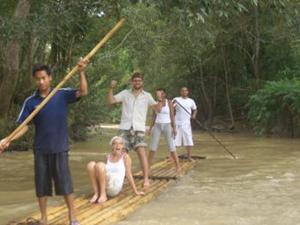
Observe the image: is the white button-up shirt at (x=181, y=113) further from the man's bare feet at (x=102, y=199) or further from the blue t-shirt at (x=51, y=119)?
the blue t-shirt at (x=51, y=119)

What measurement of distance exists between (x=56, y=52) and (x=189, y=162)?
8.92 m

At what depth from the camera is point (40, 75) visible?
258 inches

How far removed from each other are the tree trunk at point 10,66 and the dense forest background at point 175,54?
3cm

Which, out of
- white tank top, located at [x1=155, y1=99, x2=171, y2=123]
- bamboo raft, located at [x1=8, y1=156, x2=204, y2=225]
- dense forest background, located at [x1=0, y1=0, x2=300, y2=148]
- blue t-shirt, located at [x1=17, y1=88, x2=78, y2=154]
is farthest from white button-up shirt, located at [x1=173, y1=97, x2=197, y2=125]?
blue t-shirt, located at [x1=17, y1=88, x2=78, y2=154]

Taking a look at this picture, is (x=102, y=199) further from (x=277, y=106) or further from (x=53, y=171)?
(x=277, y=106)

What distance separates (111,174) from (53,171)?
188 centimetres

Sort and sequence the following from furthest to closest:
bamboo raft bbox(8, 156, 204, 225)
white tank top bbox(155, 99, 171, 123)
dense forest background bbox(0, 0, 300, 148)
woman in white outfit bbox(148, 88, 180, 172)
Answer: white tank top bbox(155, 99, 171, 123) < woman in white outfit bbox(148, 88, 180, 172) < dense forest background bbox(0, 0, 300, 148) < bamboo raft bbox(8, 156, 204, 225)

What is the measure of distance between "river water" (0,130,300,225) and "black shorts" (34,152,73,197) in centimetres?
105

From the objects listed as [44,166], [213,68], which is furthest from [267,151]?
[213,68]

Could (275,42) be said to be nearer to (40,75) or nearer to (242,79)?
(242,79)

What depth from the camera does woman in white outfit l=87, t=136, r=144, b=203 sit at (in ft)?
27.6

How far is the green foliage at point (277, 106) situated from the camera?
25.7 m

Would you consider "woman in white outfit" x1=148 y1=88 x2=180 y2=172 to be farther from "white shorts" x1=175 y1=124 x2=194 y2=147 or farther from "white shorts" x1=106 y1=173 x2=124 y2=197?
"white shorts" x1=106 y1=173 x2=124 y2=197

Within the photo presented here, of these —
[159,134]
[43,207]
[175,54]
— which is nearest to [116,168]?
[43,207]
